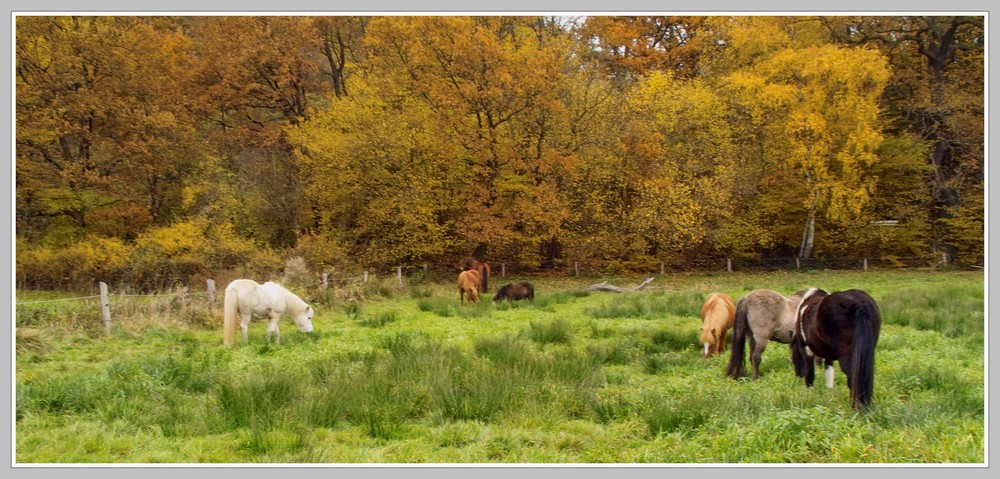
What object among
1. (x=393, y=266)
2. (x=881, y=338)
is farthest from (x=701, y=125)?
(x=881, y=338)

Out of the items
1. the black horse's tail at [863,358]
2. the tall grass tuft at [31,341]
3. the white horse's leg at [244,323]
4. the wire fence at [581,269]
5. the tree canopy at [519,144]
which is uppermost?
the tree canopy at [519,144]

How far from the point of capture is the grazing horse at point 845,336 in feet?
17.0

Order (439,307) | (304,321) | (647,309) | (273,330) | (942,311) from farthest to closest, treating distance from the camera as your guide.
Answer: (439,307), (647,309), (942,311), (304,321), (273,330)

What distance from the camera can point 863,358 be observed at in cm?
518

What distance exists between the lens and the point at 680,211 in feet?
81.8

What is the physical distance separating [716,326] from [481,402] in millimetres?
4253

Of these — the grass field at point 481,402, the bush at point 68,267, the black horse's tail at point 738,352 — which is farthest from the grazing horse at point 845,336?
the bush at point 68,267

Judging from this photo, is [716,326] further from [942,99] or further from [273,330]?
[942,99]

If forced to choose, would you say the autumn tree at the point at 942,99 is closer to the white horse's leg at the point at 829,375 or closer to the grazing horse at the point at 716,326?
the grazing horse at the point at 716,326

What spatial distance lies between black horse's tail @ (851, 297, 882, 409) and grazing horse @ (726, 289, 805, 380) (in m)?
1.84

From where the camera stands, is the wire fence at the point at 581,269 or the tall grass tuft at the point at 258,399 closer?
the tall grass tuft at the point at 258,399

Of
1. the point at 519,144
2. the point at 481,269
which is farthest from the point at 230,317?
the point at 519,144

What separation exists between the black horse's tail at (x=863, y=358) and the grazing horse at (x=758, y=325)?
184cm

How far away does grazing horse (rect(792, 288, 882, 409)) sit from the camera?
517 centimetres
